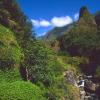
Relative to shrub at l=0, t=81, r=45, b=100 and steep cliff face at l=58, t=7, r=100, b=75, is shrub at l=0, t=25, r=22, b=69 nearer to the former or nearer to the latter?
shrub at l=0, t=81, r=45, b=100

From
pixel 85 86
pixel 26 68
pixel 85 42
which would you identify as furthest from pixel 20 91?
pixel 85 42

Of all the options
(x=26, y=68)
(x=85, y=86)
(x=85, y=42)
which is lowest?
(x=85, y=86)

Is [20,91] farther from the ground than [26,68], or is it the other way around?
[26,68]

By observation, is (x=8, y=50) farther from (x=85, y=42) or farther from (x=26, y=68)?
(x=85, y=42)

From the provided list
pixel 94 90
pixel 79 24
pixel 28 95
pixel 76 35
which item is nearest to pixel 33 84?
pixel 28 95

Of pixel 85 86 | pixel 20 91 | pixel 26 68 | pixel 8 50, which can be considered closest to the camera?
pixel 20 91

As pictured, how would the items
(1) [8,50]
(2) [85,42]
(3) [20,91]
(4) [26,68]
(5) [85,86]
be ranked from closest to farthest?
(3) [20,91]
(1) [8,50]
(4) [26,68]
(5) [85,86]
(2) [85,42]

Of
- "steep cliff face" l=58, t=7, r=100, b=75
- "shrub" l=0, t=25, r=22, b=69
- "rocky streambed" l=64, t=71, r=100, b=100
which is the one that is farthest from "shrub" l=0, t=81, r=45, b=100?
"steep cliff face" l=58, t=7, r=100, b=75

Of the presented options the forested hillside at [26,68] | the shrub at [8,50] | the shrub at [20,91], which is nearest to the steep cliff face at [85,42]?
the forested hillside at [26,68]

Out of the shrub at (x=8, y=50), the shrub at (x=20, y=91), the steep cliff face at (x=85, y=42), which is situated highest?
the steep cliff face at (x=85, y=42)

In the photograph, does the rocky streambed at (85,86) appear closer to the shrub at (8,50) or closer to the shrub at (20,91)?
the shrub at (8,50)

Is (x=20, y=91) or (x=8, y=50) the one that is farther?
(x=8, y=50)

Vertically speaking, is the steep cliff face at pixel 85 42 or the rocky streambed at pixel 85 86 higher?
the steep cliff face at pixel 85 42

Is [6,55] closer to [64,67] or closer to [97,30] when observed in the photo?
[64,67]
